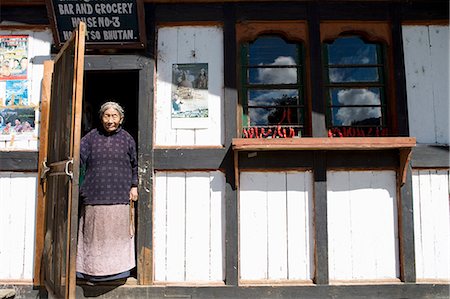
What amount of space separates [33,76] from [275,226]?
9.36 ft

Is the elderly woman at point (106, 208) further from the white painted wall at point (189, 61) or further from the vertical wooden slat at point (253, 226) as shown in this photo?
the vertical wooden slat at point (253, 226)

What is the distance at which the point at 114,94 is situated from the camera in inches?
247

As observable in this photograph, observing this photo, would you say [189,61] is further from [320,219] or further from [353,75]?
[320,219]

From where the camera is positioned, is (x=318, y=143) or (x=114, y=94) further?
(x=114, y=94)

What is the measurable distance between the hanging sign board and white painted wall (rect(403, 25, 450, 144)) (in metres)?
2.73

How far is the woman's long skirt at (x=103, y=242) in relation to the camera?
388 cm

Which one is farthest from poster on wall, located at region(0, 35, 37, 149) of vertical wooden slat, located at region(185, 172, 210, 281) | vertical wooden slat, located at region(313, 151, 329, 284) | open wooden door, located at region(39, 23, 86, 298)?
vertical wooden slat, located at region(313, 151, 329, 284)

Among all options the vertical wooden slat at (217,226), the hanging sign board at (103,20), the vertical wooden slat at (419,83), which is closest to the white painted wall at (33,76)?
the hanging sign board at (103,20)

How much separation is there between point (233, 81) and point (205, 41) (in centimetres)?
51

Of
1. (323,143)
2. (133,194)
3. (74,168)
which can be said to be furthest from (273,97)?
(74,168)

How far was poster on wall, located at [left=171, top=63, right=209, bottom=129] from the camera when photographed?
13.8ft

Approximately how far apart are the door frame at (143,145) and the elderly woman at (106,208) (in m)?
0.10

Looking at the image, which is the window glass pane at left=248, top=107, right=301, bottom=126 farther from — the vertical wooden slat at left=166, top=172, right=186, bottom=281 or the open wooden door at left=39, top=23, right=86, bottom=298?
the open wooden door at left=39, top=23, right=86, bottom=298

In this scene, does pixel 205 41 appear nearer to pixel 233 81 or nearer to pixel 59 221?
pixel 233 81
